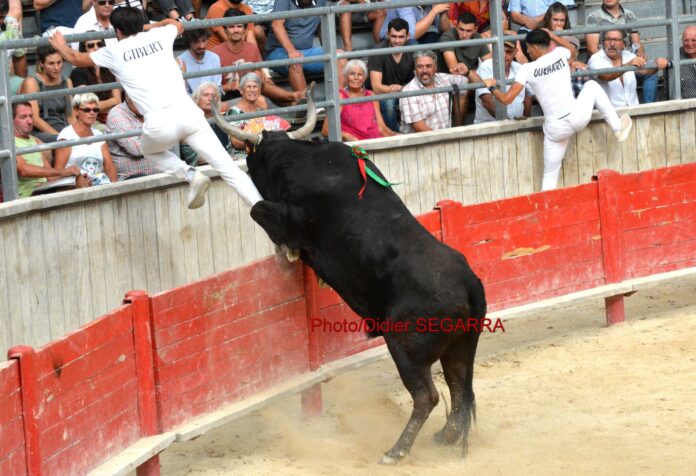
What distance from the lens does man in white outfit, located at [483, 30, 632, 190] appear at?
1027 cm

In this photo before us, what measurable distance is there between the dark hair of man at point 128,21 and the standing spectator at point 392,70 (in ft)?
10.2

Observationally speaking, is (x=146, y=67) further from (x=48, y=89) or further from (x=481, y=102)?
(x=481, y=102)

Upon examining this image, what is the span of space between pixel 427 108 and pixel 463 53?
38.3 inches

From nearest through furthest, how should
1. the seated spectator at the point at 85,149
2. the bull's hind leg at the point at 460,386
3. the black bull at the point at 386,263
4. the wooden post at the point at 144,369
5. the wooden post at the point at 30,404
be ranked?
the wooden post at the point at 30,404 → the wooden post at the point at 144,369 → the black bull at the point at 386,263 → the bull's hind leg at the point at 460,386 → the seated spectator at the point at 85,149

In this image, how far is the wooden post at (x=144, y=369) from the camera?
640cm

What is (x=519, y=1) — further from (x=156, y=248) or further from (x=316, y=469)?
(x=316, y=469)

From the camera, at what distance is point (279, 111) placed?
918cm

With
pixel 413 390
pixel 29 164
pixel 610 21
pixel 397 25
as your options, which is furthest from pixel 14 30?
→ pixel 610 21

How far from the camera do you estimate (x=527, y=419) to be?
301 inches

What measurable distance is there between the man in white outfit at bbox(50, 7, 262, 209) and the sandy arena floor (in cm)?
144

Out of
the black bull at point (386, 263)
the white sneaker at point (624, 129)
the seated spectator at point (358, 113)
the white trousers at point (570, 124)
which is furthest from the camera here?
the white sneaker at point (624, 129)

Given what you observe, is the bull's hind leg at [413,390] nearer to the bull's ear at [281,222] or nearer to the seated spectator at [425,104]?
the bull's ear at [281,222]

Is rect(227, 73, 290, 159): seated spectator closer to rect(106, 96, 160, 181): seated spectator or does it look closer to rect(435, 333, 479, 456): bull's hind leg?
rect(106, 96, 160, 181): seated spectator

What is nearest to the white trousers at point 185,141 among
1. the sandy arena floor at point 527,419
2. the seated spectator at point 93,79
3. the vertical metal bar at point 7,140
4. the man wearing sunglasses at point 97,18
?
the vertical metal bar at point 7,140
